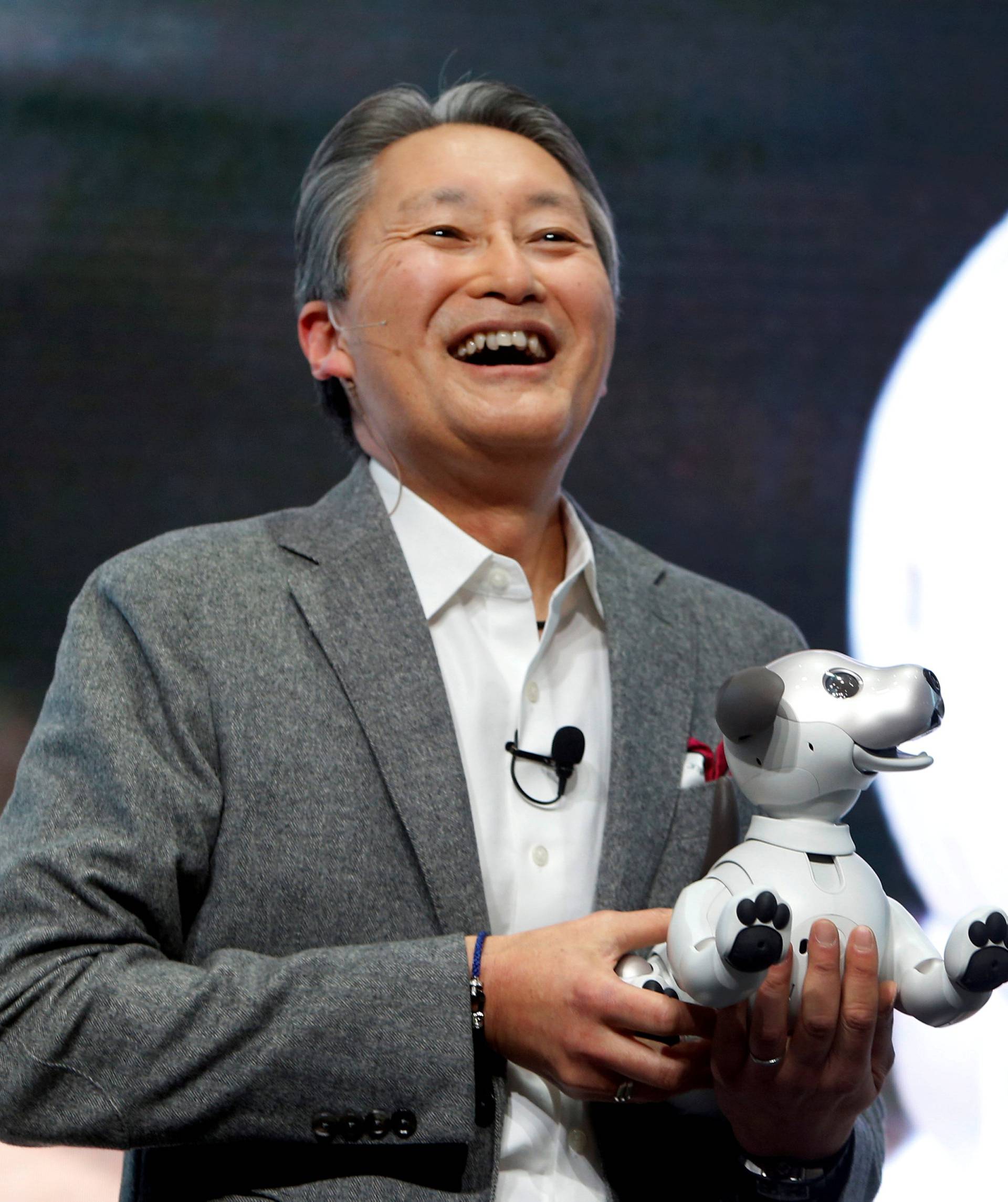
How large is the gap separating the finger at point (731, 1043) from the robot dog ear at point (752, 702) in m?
0.22

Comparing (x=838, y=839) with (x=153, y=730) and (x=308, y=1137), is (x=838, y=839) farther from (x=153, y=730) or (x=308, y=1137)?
(x=153, y=730)

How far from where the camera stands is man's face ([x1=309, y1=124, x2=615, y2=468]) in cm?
148

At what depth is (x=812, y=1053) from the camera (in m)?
1.02

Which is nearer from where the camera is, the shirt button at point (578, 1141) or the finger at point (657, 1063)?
the finger at point (657, 1063)

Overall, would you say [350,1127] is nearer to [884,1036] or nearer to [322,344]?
[884,1036]

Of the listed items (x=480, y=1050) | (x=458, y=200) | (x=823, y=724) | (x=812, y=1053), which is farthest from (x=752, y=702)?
(x=458, y=200)

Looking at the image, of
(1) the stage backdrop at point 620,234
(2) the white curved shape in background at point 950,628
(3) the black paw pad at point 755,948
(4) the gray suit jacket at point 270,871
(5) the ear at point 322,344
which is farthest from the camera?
(1) the stage backdrop at point 620,234

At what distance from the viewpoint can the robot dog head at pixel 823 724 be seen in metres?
1.00

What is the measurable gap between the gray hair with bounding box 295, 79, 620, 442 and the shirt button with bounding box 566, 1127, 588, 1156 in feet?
3.44

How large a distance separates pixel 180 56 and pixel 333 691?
1325 mm

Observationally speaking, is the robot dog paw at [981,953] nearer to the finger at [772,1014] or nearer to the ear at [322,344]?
the finger at [772,1014]

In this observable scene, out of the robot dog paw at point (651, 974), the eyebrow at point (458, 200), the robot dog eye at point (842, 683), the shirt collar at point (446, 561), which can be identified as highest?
the eyebrow at point (458, 200)

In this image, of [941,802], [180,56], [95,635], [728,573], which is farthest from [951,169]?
[95,635]

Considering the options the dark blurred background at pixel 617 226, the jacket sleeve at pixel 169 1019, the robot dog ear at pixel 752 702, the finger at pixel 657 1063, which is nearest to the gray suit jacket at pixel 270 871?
the jacket sleeve at pixel 169 1019
